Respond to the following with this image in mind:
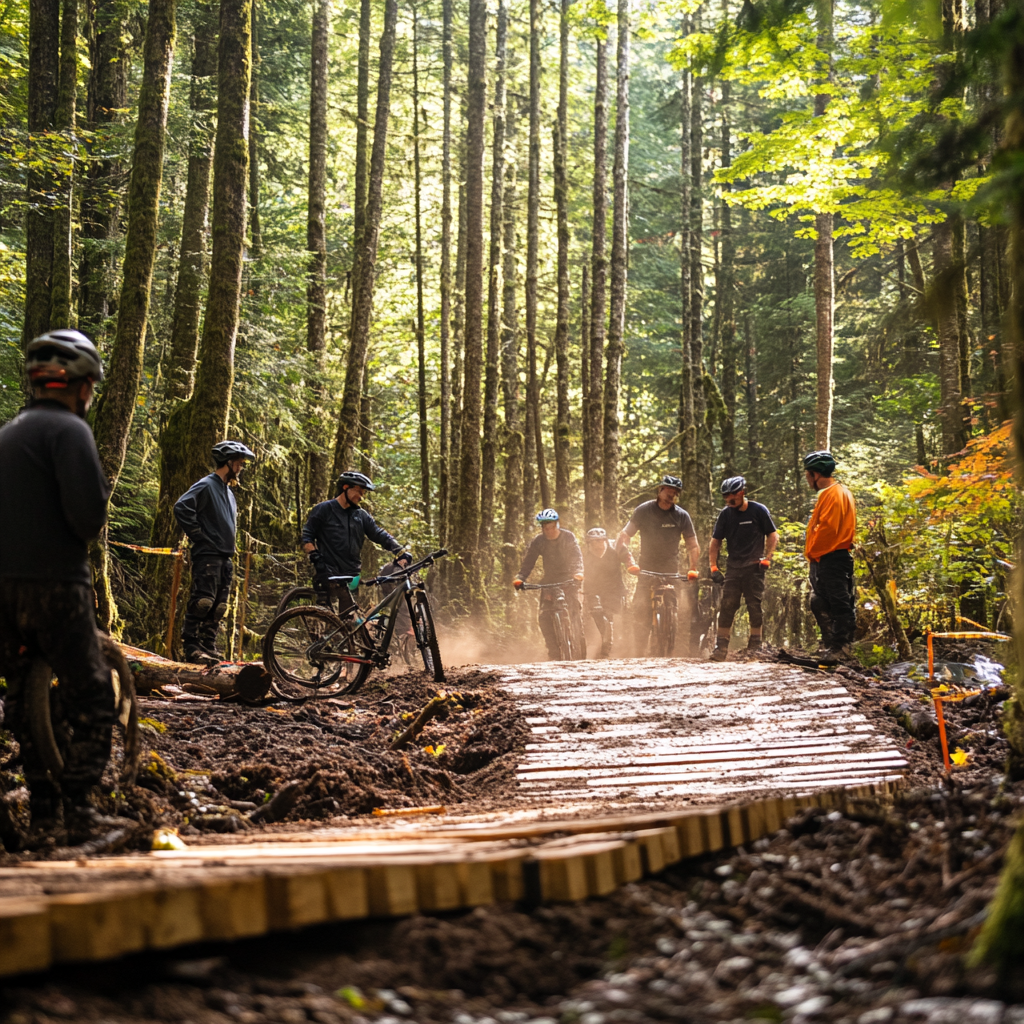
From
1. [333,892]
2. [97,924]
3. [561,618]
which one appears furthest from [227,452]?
[97,924]

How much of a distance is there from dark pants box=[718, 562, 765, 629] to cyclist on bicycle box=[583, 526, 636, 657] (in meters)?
3.42

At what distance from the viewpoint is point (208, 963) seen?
7.73 ft

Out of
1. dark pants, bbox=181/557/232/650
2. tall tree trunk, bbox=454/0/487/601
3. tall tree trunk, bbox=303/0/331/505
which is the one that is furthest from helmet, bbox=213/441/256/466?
tall tree trunk, bbox=454/0/487/601

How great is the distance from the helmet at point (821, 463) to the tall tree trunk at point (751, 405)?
68.1 ft

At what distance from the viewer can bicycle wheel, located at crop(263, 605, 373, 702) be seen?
9391 mm

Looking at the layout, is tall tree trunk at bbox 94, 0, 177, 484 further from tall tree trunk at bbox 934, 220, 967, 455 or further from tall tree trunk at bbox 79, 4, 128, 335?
tall tree trunk at bbox 934, 220, 967, 455

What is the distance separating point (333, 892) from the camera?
259cm

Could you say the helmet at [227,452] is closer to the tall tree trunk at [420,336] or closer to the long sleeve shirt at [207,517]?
the long sleeve shirt at [207,517]

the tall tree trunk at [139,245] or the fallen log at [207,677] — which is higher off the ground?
the tall tree trunk at [139,245]

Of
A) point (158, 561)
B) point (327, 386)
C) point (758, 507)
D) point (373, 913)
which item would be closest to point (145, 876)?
point (373, 913)

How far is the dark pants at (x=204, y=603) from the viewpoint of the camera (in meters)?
9.62

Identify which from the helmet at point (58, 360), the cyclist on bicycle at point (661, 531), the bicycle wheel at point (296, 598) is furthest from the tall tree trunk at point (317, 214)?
the helmet at point (58, 360)

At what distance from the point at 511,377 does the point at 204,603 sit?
18512 millimetres

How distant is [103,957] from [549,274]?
34.3 m
